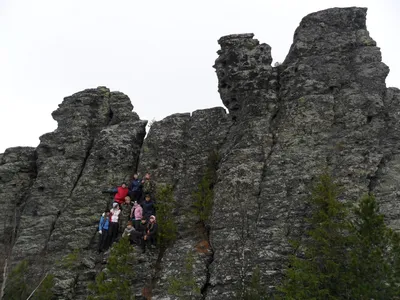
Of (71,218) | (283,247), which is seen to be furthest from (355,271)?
(71,218)

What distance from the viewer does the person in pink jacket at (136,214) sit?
33.4 meters

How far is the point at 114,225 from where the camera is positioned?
34.0 m

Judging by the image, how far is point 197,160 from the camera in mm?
36875

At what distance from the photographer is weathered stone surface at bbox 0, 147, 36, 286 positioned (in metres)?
37.5

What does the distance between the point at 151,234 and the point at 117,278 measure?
15.8ft

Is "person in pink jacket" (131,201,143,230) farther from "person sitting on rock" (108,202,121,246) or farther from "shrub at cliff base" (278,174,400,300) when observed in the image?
"shrub at cliff base" (278,174,400,300)

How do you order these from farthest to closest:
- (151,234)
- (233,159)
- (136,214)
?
(233,159), (136,214), (151,234)

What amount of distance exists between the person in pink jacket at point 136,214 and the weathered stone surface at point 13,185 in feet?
33.0

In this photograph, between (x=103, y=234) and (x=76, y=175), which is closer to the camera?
(x=103, y=234)

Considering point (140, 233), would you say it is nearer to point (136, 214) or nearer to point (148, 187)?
point (136, 214)

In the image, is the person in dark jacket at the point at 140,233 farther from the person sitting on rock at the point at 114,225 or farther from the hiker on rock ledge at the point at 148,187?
the hiker on rock ledge at the point at 148,187

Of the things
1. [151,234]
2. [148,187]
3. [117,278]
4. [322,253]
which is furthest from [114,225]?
[322,253]

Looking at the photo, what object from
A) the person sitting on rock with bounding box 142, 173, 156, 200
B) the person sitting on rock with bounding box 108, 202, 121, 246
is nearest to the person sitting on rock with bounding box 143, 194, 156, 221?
the person sitting on rock with bounding box 142, 173, 156, 200

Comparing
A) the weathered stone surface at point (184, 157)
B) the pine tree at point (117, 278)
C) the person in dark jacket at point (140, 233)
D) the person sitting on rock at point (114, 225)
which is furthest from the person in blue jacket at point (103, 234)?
the weathered stone surface at point (184, 157)
